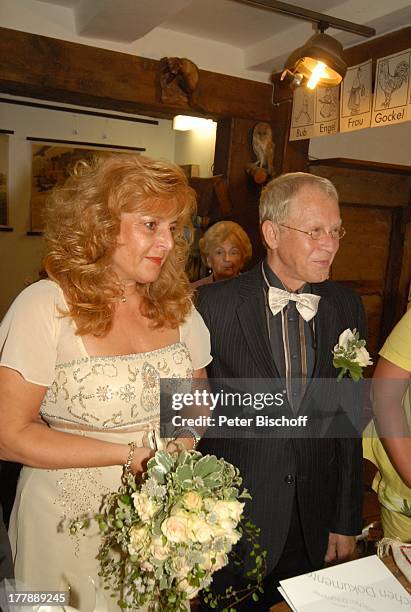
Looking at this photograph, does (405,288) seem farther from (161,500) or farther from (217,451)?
(161,500)

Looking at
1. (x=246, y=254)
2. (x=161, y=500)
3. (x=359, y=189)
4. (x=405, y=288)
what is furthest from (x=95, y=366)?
(x=405, y=288)

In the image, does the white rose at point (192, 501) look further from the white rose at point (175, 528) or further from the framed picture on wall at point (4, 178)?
the framed picture on wall at point (4, 178)

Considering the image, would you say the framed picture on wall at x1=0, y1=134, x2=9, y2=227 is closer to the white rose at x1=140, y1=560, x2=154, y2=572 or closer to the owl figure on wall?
the owl figure on wall

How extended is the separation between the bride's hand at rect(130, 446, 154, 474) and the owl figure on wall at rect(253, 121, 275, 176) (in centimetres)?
308

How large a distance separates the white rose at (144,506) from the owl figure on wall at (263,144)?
3454 millimetres

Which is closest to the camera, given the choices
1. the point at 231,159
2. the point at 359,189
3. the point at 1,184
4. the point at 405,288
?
the point at 231,159

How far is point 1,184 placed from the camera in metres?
5.86

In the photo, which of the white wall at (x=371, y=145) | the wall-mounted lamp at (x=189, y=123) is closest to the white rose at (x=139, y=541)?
the white wall at (x=371, y=145)

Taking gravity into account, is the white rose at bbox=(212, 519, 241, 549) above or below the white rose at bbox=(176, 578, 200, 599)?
above

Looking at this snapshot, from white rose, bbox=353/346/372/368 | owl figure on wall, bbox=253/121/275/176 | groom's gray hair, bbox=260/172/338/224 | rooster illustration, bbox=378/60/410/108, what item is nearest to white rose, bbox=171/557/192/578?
white rose, bbox=353/346/372/368

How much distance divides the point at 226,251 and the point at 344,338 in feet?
6.17

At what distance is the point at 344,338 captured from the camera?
1857 millimetres

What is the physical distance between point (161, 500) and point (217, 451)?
2.77ft

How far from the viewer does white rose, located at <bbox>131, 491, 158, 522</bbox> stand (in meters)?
1.06
